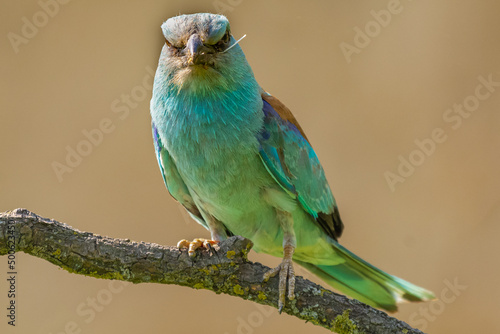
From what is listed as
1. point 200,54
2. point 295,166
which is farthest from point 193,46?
point 295,166

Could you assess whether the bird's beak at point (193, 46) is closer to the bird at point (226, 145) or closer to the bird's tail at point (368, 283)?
the bird at point (226, 145)

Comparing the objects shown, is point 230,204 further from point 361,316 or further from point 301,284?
point 361,316

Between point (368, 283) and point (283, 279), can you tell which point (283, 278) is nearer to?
point (283, 279)

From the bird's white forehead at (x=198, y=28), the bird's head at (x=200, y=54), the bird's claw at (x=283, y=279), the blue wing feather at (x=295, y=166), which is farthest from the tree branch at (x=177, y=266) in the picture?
the bird's white forehead at (x=198, y=28)

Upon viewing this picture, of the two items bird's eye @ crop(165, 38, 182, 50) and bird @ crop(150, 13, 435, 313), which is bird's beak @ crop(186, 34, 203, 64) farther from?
bird's eye @ crop(165, 38, 182, 50)

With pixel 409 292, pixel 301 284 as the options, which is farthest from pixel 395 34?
pixel 301 284
